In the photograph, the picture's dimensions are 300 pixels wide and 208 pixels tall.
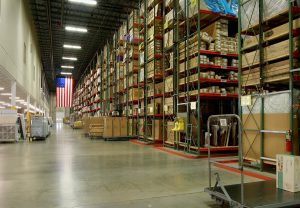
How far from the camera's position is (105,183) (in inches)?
202

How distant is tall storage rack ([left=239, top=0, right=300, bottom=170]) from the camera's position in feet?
17.9

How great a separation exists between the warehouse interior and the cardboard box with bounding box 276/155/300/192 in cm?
1

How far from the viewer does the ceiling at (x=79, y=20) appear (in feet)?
54.9

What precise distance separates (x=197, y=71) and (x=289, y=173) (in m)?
6.01

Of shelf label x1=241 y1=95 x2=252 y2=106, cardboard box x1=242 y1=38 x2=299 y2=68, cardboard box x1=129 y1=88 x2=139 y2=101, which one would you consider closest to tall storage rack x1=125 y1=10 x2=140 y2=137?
cardboard box x1=129 y1=88 x2=139 y2=101

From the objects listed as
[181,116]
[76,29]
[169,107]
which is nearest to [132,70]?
[169,107]

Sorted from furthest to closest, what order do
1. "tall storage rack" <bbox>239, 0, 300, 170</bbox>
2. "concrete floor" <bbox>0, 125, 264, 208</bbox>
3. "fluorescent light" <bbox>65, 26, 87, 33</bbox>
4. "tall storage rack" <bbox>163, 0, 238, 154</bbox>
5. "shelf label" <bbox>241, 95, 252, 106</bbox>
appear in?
"fluorescent light" <bbox>65, 26, 87, 33</bbox> < "tall storage rack" <bbox>163, 0, 238, 154</bbox> < "shelf label" <bbox>241, 95, 252, 106</bbox> < "tall storage rack" <bbox>239, 0, 300, 170</bbox> < "concrete floor" <bbox>0, 125, 264, 208</bbox>

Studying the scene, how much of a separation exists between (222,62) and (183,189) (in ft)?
19.4

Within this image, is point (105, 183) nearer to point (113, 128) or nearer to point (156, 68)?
point (156, 68)

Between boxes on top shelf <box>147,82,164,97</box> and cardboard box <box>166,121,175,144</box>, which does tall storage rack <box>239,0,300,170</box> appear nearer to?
cardboard box <box>166,121,175,144</box>

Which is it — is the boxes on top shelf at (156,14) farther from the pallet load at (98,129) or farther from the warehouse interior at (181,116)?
the pallet load at (98,129)

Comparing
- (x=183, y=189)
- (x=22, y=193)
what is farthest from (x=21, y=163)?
(x=183, y=189)

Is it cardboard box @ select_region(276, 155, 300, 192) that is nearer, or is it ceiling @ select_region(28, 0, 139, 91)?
cardboard box @ select_region(276, 155, 300, 192)

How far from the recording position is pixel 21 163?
24.6 feet
